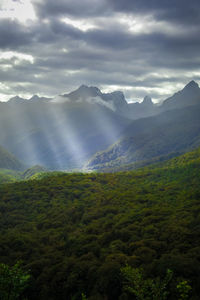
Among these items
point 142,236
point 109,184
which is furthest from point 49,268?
point 109,184

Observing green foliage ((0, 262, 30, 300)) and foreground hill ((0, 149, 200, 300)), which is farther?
foreground hill ((0, 149, 200, 300))

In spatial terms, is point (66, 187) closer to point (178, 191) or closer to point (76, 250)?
point (178, 191)

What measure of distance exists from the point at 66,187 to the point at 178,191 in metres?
71.4

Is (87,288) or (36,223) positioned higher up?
(36,223)

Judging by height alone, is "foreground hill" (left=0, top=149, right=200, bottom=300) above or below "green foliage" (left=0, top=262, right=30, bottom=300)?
below

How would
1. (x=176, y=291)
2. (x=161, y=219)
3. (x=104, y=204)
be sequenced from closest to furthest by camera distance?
(x=176, y=291)
(x=161, y=219)
(x=104, y=204)

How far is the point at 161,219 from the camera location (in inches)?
3684

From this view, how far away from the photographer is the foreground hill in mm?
56156

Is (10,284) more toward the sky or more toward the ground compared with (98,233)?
more toward the sky

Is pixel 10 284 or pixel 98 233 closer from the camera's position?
pixel 10 284

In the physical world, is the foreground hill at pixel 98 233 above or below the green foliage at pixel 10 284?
below

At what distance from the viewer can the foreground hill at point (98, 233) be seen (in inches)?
2211

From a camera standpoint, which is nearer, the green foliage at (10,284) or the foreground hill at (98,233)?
the green foliage at (10,284)

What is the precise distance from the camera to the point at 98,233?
9350 centimetres
